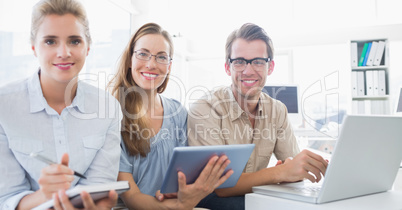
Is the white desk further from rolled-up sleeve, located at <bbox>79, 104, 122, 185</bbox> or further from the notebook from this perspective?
rolled-up sleeve, located at <bbox>79, 104, 122, 185</bbox>

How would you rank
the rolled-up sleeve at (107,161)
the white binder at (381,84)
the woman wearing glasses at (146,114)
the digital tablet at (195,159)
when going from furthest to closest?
the white binder at (381,84) → the woman wearing glasses at (146,114) → the rolled-up sleeve at (107,161) → the digital tablet at (195,159)

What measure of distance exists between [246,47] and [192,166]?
827 millimetres

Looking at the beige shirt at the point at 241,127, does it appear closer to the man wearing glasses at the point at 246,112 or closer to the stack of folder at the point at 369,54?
the man wearing glasses at the point at 246,112

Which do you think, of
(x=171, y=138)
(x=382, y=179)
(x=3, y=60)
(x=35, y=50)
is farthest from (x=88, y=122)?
(x=3, y=60)

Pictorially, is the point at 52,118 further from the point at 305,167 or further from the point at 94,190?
the point at 305,167

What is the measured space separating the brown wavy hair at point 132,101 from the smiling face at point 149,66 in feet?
0.12

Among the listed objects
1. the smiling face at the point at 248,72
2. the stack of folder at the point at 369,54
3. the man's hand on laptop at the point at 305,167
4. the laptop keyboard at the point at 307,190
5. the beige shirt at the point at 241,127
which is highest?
the stack of folder at the point at 369,54

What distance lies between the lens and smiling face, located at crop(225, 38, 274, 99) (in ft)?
5.48

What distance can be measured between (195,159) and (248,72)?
746 millimetres

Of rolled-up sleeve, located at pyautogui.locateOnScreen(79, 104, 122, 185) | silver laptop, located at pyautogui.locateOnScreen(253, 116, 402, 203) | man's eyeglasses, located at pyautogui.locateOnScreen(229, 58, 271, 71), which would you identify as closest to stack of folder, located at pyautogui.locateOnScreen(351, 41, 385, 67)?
man's eyeglasses, located at pyautogui.locateOnScreen(229, 58, 271, 71)

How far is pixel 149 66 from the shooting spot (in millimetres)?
1628

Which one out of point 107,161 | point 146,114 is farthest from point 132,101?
point 107,161

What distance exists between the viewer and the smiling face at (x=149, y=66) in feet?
5.39

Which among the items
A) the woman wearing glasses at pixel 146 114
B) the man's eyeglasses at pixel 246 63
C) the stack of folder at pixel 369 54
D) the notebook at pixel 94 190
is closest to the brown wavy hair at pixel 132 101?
the woman wearing glasses at pixel 146 114
